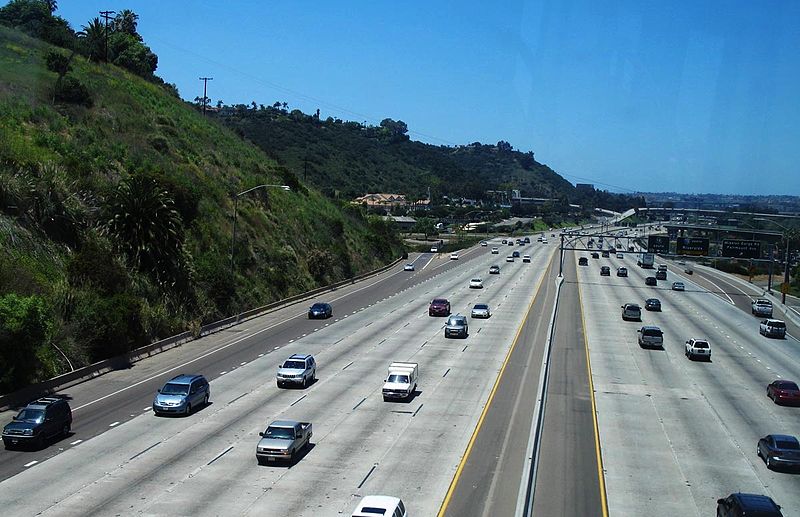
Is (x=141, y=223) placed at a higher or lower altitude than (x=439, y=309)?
higher

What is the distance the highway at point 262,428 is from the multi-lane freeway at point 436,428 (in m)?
0.10

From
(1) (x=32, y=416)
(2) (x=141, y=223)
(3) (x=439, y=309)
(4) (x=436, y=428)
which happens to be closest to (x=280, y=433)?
(4) (x=436, y=428)

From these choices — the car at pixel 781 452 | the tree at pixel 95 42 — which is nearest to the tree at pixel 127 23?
the tree at pixel 95 42

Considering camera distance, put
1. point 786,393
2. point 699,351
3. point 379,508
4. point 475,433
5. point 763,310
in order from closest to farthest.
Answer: point 379,508 → point 475,433 → point 786,393 → point 699,351 → point 763,310

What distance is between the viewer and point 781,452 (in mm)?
26375

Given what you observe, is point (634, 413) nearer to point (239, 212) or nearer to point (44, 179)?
point (44, 179)

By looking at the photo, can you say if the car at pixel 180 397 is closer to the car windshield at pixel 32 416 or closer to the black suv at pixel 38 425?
the black suv at pixel 38 425

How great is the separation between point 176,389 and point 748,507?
68.1 feet

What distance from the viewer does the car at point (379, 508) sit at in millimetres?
18188

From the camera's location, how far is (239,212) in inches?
2913

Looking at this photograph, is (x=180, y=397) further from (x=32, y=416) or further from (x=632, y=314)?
(x=632, y=314)

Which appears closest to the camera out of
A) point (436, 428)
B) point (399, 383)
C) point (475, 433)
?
point (475, 433)

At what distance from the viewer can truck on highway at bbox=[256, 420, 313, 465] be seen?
24875 millimetres

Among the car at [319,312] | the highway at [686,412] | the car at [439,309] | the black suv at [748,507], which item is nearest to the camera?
the black suv at [748,507]
